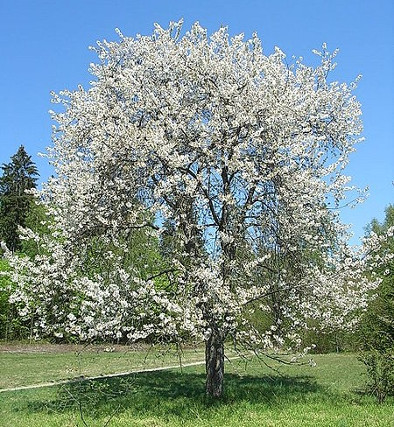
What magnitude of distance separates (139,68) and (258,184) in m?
3.39

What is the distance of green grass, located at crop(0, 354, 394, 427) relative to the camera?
841cm

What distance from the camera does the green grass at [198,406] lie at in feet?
27.6

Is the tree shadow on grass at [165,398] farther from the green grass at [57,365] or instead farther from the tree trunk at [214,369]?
the green grass at [57,365]

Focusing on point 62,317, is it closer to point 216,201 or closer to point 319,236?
point 216,201

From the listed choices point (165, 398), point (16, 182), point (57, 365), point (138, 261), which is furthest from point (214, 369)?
point (16, 182)

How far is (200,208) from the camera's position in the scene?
33.6ft

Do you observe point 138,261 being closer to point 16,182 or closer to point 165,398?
point 165,398

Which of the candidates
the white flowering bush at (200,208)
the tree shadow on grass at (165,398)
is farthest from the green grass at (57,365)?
the white flowering bush at (200,208)

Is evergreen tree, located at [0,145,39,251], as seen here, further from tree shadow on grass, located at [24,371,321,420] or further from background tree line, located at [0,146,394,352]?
tree shadow on grass, located at [24,371,321,420]

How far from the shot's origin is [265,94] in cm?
1016

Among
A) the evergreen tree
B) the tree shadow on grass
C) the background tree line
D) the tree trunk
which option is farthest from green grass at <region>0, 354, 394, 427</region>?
the evergreen tree

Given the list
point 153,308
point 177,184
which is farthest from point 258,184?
point 153,308

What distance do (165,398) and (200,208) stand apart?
388 centimetres

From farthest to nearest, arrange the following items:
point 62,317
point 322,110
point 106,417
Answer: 1. point 322,110
2. point 62,317
3. point 106,417
